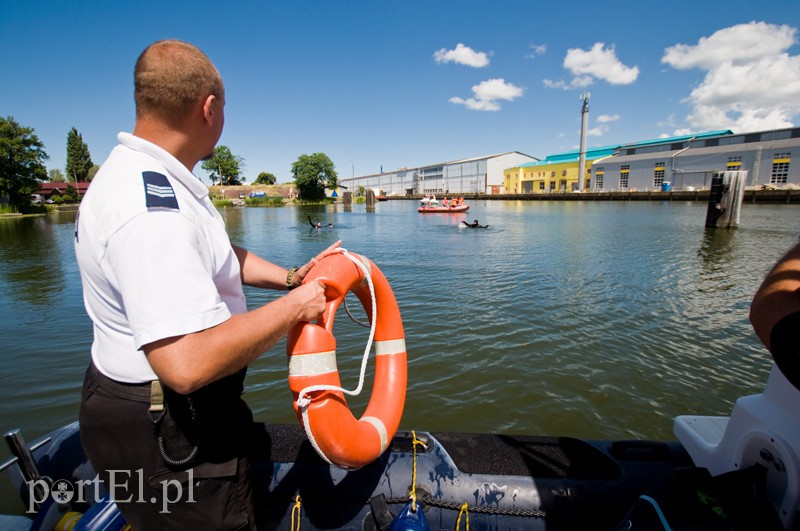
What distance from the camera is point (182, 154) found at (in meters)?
1.26

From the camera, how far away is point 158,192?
1.07m

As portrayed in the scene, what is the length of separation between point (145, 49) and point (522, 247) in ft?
49.6

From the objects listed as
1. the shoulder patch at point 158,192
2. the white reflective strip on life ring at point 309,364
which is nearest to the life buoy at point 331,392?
the white reflective strip on life ring at point 309,364

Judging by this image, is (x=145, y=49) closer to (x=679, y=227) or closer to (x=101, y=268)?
(x=101, y=268)

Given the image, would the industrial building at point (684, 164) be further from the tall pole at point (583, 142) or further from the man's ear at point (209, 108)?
the man's ear at point (209, 108)

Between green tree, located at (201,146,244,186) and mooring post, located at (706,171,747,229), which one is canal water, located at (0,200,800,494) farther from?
green tree, located at (201,146,244,186)

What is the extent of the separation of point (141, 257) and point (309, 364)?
77 centimetres

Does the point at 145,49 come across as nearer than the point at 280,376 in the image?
Yes

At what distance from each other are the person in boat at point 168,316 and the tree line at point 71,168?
312mm

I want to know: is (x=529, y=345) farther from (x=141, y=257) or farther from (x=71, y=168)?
(x=71, y=168)

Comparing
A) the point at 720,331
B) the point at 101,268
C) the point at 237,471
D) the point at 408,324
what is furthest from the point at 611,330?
the point at 101,268

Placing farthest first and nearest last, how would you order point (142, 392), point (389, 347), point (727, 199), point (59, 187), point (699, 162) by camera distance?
point (59, 187)
point (699, 162)
point (727, 199)
point (389, 347)
point (142, 392)

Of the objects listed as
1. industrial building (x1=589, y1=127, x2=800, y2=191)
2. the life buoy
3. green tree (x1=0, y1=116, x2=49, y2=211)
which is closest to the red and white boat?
industrial building (x1=589, y1=127, x2=800, y2=191)

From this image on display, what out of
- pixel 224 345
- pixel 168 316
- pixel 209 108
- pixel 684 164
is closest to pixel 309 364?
pixel 224 345
